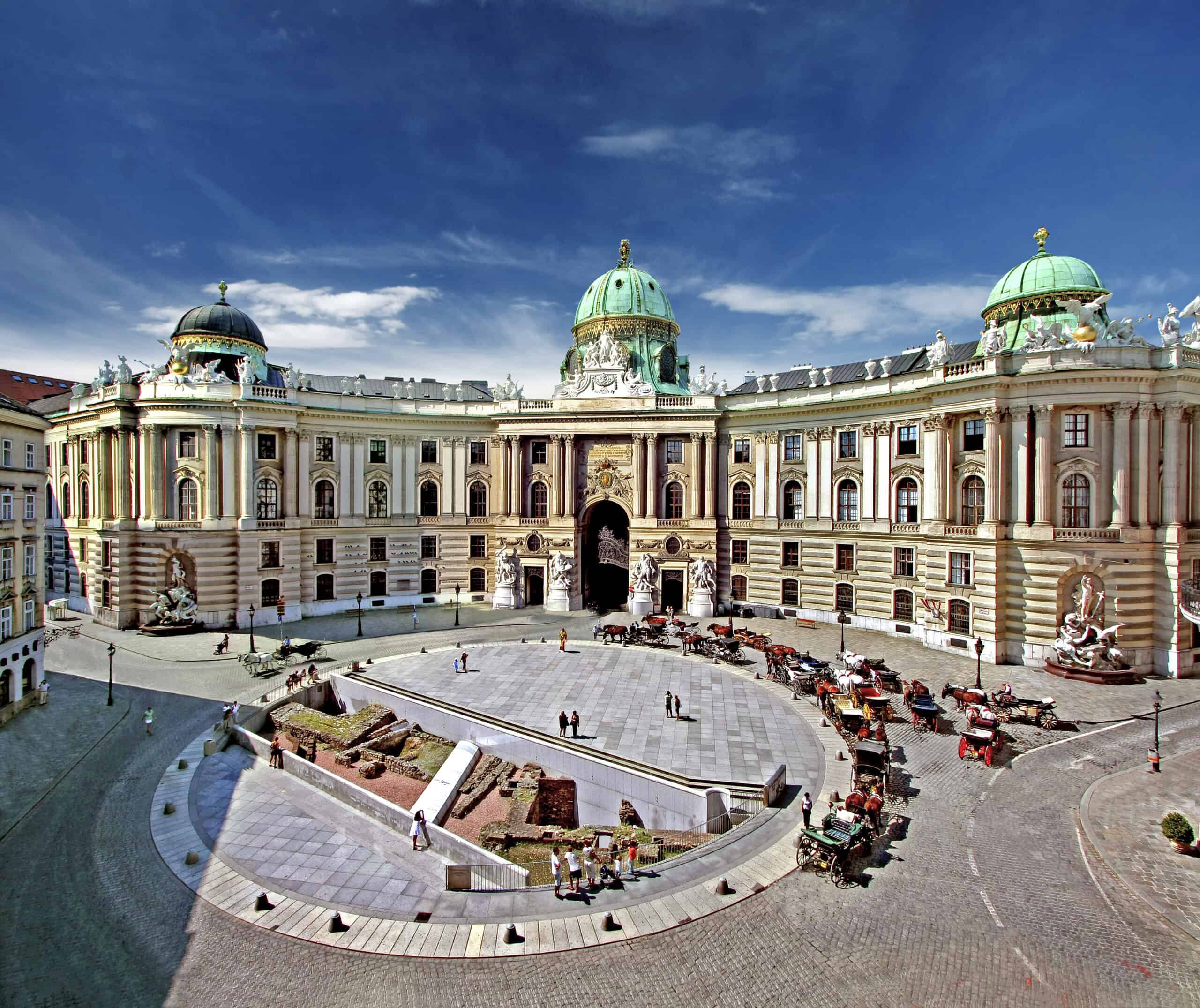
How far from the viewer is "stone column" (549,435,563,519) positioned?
51.9m

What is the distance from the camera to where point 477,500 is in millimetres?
54250

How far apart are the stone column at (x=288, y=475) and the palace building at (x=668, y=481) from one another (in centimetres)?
14

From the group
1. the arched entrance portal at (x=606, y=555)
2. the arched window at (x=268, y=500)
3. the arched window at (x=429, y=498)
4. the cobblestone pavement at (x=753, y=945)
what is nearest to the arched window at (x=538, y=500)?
the arched entrance portal at (x=606, y=555)

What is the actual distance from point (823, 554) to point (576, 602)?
20223 mm

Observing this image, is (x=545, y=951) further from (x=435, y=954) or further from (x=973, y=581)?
(x=973, y=581)

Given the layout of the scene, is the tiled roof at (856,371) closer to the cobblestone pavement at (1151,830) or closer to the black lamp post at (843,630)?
the black lamp post at (843,630)

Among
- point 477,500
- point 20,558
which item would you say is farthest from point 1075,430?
point 20,558

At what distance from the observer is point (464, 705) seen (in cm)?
2827

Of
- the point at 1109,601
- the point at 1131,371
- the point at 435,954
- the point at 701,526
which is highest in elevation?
the point at 1131,371

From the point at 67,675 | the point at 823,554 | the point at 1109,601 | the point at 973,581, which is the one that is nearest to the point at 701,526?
the point at 823,554

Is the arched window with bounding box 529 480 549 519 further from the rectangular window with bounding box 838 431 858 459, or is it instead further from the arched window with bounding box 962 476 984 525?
the arched window with bounding box 962 476 984 525

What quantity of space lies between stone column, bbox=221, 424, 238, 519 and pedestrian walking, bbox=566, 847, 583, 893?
131ft

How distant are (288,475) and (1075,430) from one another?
52.7m

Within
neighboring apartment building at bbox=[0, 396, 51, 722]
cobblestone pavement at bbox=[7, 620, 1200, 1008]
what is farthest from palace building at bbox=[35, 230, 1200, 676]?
cobblestone pavement at bbox=[7, 620, 1200, 1008]
